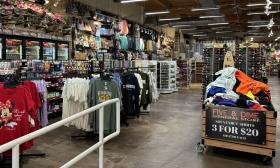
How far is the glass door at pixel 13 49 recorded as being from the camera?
6832 mm

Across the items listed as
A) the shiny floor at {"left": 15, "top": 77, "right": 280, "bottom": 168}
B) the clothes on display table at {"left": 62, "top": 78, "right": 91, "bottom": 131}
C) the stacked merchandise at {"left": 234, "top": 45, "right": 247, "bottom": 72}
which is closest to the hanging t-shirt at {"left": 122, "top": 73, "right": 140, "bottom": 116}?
the shiny floor at {"left": 15, "top": 77, "right": 280, "bottom": 168}

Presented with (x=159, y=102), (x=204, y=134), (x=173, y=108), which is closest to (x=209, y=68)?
(x=173, y=108)

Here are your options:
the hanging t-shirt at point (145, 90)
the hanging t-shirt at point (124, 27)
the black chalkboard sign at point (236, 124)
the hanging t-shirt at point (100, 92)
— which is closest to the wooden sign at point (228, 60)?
the hanging t-shirt at point (145, 90)

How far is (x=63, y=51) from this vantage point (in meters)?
8.70

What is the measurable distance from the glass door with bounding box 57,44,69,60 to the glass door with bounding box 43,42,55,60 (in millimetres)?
313

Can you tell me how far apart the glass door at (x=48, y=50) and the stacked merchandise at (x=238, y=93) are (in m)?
4.68

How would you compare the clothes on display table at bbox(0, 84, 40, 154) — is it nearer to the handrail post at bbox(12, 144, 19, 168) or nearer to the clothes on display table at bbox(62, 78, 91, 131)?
the clothes on display table at bbox(62, 78, 91, 131)

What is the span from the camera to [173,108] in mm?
9078

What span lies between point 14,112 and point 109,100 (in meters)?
1.29

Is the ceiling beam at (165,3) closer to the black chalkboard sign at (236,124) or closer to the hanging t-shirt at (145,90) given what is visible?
the hanging t-shirt at (145,90)

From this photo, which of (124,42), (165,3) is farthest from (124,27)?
(165,3)

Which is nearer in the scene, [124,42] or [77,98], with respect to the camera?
[77,98]

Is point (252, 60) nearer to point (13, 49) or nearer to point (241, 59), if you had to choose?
point (241, 59)

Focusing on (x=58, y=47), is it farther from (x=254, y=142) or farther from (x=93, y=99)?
(x=254, y=142)
